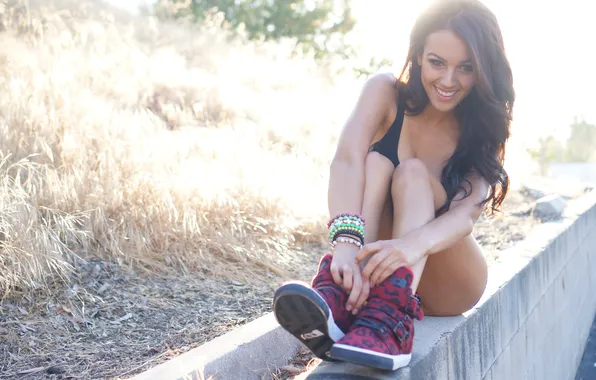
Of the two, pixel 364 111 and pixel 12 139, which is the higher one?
pixel 364 111

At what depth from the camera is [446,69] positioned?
7.20ft

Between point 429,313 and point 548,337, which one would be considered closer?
point 429,313

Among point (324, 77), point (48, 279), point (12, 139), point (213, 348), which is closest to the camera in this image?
point (213, 348)

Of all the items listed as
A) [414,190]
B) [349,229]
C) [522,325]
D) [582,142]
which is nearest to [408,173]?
[414,190]

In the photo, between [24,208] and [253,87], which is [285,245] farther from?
[253,87]

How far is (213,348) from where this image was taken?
83.1 inches

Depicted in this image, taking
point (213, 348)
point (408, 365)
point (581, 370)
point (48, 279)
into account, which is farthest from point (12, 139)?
point (581, 370)

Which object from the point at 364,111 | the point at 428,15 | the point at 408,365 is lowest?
the point at 408,365

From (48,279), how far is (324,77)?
27.5 ft

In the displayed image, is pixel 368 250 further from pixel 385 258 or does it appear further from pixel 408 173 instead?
pixel 408 173

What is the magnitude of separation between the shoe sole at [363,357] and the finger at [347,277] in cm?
23

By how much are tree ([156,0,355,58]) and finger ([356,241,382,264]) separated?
1046 cm

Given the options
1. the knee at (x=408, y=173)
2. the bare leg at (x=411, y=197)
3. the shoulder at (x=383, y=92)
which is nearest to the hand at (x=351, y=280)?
the bare leg at (x=411, y=197)

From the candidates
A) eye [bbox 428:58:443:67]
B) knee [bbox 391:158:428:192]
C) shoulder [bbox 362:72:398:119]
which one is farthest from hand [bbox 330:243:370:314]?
eye [bbox 428:58:443:67]
